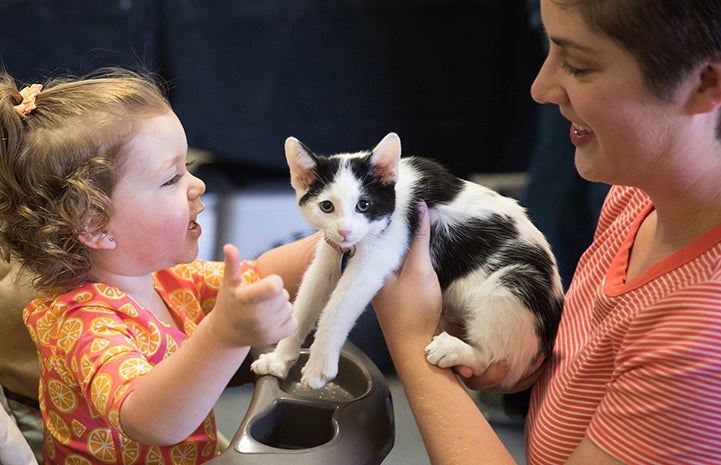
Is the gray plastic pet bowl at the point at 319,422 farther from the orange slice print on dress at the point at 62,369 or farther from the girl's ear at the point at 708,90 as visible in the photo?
the girl's ear at the point at 708,90

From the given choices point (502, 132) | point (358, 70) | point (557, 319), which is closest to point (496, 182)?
point (502, 132)

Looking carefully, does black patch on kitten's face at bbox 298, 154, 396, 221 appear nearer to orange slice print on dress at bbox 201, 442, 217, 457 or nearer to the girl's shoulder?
the girl's shoulder

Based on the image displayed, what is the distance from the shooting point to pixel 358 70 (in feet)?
9.23

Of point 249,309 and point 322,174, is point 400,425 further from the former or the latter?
point 249,309

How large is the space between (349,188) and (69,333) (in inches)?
17.6

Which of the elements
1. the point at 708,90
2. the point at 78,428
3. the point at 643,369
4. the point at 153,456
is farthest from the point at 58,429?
the point at 708,90

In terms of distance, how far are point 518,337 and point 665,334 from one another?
32 centimetres

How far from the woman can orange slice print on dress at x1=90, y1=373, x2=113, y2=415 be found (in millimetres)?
403

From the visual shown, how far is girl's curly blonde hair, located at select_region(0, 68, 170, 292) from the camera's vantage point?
Answer: 102 cm

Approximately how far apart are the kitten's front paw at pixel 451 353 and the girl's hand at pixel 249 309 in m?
0.30

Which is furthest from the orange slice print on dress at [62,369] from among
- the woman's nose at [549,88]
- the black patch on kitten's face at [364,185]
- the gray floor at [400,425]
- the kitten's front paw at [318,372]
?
the woman's nose at [549,88]

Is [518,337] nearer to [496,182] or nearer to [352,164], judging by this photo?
[352,164]

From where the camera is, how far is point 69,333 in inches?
39.5

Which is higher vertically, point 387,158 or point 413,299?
point 387,158
